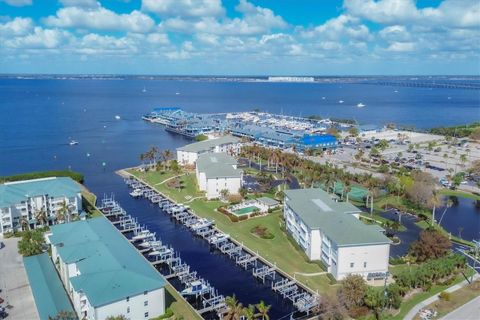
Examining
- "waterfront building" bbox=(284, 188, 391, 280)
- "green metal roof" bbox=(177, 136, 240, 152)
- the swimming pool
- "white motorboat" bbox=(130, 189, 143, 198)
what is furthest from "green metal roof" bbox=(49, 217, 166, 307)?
"green metal roof" bbox=(177, 136, 240, 152)

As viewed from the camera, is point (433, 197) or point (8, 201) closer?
point (8, 201)

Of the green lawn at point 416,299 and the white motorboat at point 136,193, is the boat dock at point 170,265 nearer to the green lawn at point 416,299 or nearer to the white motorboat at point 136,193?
the white motorboat at point 136,193

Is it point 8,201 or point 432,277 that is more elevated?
point 8,201

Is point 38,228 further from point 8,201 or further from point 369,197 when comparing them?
point 369,197

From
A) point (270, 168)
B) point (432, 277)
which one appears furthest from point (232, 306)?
point (270, 168)

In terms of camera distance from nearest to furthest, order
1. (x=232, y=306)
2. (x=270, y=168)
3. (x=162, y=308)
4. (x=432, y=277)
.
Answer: (x=232, y=306)
(x=162, y=308)
(x=432, y=277)
(x=270, y=168)

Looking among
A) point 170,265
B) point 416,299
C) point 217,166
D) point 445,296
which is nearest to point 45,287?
point 170,265

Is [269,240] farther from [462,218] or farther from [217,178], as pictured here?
[462,218]

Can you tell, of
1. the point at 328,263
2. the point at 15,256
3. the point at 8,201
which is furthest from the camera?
the point at 8,201
